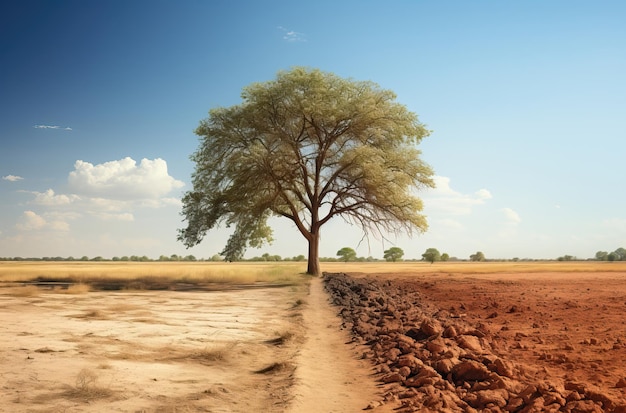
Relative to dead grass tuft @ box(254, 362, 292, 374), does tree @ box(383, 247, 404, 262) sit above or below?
above

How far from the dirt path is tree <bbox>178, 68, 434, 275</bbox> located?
1991 centimetres

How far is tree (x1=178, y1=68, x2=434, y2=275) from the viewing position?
31.4 m

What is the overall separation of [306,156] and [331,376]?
26751 mm

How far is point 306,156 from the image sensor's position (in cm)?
3372

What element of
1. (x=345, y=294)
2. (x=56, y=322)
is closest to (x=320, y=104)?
(x=345, y=294)

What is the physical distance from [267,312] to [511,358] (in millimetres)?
8770

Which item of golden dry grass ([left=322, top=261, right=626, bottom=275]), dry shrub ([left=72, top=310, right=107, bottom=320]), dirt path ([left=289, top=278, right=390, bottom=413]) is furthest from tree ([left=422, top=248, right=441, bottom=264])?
dry shrub ([left=72, top=310, right=107, bottom=320])

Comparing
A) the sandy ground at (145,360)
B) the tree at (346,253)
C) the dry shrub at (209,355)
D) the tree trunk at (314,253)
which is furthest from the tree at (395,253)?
the dry shrub at (209,355)

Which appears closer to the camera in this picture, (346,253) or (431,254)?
(431,254)

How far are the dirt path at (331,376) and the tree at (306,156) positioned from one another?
784 inches

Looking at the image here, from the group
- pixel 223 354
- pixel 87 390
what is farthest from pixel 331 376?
pixel 87 390

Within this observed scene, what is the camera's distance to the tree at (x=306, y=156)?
31391mm

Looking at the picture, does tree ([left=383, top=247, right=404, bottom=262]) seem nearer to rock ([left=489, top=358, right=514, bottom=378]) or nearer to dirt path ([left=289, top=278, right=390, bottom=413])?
dirt path ([left=289, top=278, right=390, bottom=413])

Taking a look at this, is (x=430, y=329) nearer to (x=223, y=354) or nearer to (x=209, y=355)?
(x=223, y=354)
